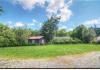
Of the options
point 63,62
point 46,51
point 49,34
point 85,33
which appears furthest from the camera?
point 49,34

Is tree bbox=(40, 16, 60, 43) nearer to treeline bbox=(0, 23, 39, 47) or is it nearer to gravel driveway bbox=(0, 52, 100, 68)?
treeline bbox=(0, 23, 39, 47)

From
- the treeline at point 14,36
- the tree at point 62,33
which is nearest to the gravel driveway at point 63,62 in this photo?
the treeline at point 14,36

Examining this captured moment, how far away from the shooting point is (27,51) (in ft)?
25.9

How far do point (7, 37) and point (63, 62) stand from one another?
1.78 metres

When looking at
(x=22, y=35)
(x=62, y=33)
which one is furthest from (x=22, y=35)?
(x=62, y=33)

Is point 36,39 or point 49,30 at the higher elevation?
point 49,30

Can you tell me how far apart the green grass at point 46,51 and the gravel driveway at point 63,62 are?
117 mm

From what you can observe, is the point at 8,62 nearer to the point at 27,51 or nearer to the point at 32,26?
the point at 27,51

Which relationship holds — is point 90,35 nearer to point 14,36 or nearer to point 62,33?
point 62,33

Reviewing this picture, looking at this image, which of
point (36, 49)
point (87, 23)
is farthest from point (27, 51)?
point (87, 23)

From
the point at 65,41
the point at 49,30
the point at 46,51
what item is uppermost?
the point at 49,30

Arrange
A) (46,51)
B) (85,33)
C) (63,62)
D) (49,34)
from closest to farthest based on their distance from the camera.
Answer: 1. (63,62)
2. (46,51)
3. (85,33)
4. (49,34)

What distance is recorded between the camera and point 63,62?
7.75 m

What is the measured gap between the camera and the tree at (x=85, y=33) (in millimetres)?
7914
